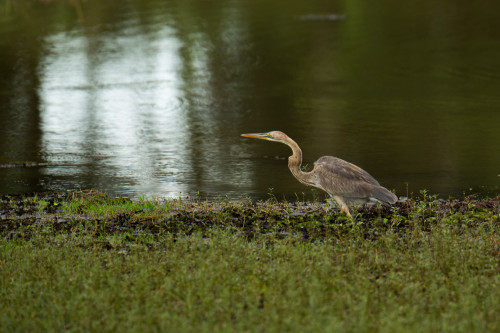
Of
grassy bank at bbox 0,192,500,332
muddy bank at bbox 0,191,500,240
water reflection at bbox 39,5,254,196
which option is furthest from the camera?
water reflection at bbox 39,5,254,196

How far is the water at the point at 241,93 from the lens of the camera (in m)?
13.5

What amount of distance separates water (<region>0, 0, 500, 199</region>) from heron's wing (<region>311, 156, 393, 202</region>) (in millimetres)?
928

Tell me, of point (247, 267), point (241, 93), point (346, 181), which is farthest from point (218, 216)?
point (241, 93)

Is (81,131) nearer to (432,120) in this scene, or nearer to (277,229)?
(432,120)

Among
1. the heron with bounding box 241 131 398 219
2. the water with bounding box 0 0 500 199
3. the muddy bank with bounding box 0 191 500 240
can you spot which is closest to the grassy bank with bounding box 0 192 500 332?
the muddy bank with bounding box 0 191 500 240

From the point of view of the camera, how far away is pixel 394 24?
102 feet

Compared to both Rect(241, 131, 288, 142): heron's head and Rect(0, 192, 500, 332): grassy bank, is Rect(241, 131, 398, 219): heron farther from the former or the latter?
Rect(241, 131, 288, 142): heron's head

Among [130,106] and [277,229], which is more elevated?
[277,229]

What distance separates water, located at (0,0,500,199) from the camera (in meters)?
13.5

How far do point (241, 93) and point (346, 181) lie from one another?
1231cm

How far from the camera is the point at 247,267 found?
765 centimetres

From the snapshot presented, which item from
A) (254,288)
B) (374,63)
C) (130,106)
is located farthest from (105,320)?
(374,63)

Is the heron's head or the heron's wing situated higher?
the heron's head

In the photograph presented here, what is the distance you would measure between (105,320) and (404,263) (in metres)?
2.96
